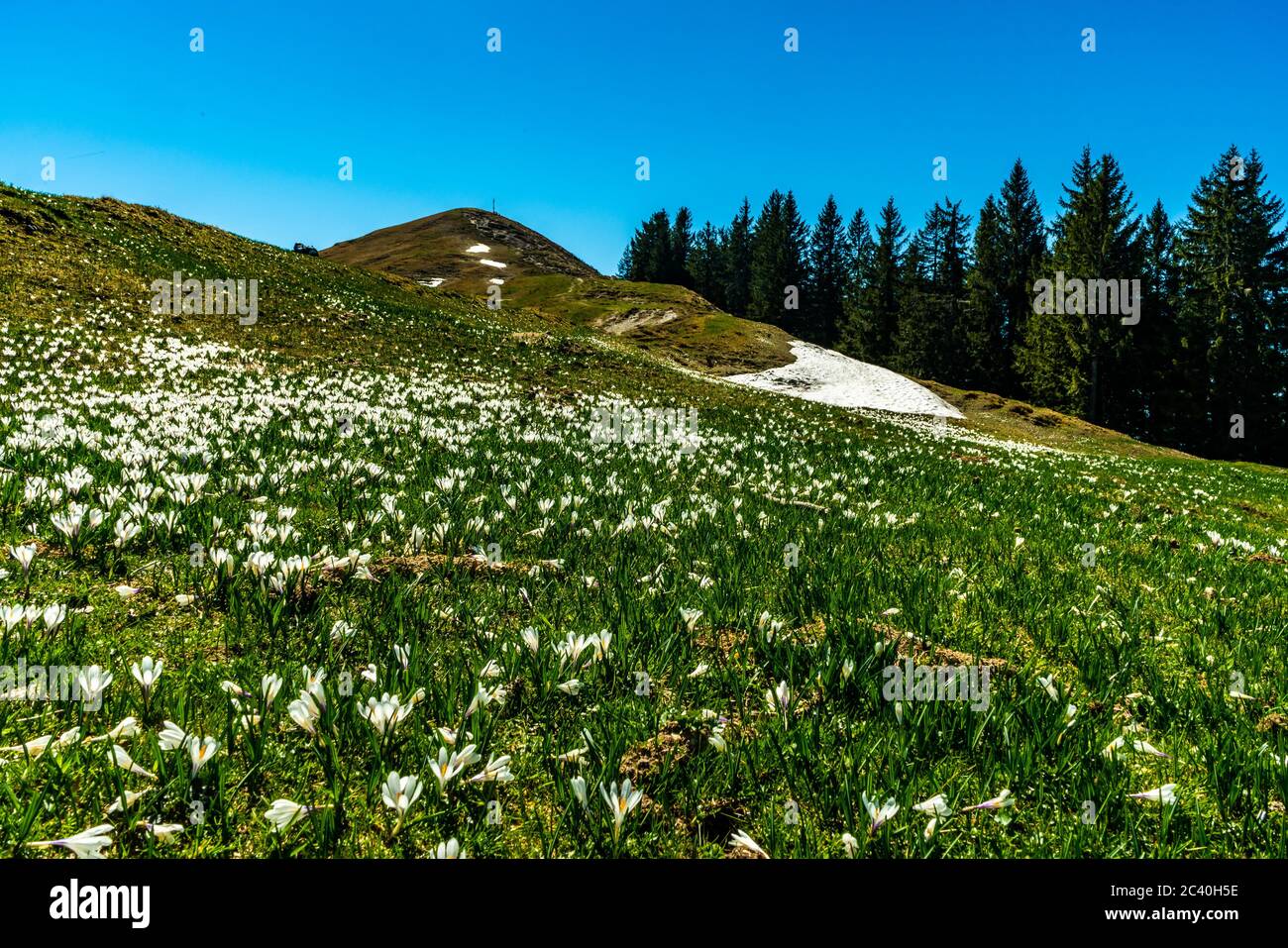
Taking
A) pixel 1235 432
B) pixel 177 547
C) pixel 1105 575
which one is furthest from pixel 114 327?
pixel 1235 432

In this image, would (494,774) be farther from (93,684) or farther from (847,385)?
(847,385)

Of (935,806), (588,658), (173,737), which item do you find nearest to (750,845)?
(935,806)

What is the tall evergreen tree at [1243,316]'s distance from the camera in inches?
2167

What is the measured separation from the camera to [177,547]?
434 cm

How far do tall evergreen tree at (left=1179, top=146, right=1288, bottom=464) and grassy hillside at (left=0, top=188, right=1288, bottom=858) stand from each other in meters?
65.2

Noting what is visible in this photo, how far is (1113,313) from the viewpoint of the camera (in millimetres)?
57250

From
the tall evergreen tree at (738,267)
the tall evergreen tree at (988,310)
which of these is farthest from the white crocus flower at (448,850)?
the tall evergreen tree at (738,267)

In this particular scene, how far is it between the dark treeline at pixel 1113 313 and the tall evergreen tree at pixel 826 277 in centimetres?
1578

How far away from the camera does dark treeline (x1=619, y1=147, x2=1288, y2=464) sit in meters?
55.6

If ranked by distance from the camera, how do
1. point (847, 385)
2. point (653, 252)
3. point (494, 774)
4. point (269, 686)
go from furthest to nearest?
point (653, 252) < point (847, 385) < point (269, 686) < point (494, 774)

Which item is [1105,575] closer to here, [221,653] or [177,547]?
[221,653]

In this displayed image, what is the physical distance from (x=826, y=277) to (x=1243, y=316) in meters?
53.4

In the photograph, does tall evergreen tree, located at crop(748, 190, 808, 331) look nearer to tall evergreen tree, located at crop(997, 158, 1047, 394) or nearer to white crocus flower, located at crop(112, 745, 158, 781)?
tall evergreen tree, located at crop(997, 158, 1047, 394)

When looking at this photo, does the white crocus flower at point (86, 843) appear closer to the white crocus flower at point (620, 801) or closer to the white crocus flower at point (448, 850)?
the white crocus flower at point (448, 850)
